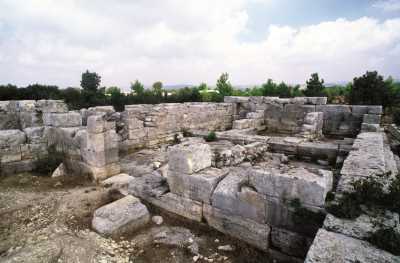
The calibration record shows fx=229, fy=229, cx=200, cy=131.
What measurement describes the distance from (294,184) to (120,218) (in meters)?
2.50

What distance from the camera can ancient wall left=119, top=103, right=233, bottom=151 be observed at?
7.75 metres

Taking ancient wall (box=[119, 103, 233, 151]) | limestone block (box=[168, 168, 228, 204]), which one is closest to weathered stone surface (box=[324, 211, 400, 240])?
limestone block (box=[168, 168, 228, 204])

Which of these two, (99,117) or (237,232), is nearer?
(237,232)

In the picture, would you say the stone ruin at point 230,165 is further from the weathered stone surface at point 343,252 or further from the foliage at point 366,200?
the foliage at point 366,200

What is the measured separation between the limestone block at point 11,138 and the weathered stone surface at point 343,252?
6633mm

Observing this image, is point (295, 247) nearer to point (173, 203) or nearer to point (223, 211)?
point (223, 211)

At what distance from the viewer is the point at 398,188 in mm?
2518

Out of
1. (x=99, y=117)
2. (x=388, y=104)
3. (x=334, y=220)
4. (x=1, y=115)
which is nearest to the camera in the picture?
(x=334, y=220)

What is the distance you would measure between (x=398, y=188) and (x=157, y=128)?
7.13 meters

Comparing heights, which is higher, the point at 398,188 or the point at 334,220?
the point at 398,188

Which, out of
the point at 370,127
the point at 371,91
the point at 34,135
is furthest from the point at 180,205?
the point at 371,91

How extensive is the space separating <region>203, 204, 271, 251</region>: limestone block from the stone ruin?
0.01 metres

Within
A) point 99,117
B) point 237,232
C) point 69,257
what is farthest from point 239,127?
point 69,257

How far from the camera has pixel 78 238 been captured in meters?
3.09
